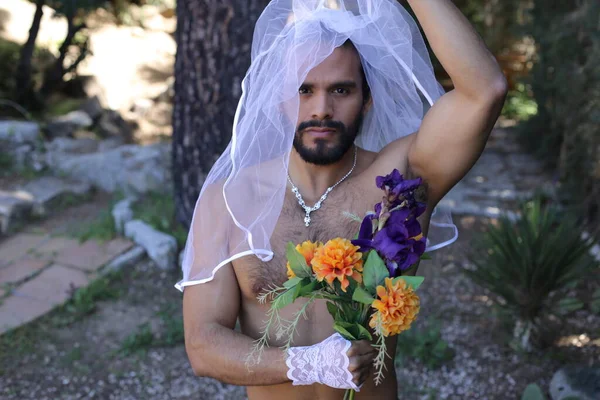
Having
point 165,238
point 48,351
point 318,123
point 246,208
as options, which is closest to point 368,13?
point 318,123

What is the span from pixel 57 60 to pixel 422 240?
7.68 metres

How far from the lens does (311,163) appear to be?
2.37 m

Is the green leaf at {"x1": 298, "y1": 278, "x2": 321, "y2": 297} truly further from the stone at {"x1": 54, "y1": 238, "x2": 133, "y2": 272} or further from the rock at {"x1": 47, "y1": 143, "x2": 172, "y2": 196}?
the rock at {"x1": 47, "y1": 143, "x2": 172, "y2": 196}

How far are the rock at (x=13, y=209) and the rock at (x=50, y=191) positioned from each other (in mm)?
62

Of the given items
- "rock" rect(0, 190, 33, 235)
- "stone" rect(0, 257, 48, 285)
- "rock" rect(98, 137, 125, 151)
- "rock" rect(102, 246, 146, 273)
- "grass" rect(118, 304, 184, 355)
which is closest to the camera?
"grass" rect(118, 304, 184, 355)

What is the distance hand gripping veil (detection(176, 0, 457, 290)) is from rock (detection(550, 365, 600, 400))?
6.10ft

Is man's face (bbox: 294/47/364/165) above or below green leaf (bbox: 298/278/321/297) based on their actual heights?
above

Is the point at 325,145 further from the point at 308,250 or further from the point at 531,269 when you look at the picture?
the point at 531,269

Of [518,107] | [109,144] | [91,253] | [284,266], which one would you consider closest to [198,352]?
[284,266]

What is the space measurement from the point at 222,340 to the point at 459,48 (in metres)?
1.14

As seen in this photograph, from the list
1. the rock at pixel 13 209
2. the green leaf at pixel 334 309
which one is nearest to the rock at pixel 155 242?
the rock at pixel 13 209

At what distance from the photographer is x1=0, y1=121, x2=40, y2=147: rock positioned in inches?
283

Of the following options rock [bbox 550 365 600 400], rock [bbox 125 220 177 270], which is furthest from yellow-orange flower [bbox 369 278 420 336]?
rock [bbox 125 220 177 270]

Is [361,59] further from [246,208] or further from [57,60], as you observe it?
[57,60]
